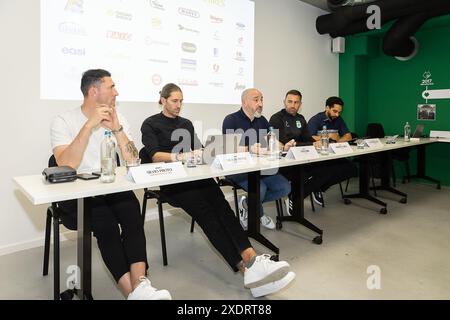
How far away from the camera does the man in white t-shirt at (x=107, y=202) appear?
5.08 feet

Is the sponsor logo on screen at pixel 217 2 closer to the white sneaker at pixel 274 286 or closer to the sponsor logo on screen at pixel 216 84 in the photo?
the sponsor logo on screen at pixel 216 84

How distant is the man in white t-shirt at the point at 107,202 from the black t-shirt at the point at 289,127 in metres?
1.66

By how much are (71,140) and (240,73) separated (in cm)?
234

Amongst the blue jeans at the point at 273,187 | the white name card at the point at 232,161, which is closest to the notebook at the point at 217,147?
the white name card at the point at 232,161

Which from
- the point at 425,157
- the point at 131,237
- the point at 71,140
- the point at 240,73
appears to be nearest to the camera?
the point at 131,237

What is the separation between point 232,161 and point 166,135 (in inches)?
29.7

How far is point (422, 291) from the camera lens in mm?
1825

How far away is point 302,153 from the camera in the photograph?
239 centimetres

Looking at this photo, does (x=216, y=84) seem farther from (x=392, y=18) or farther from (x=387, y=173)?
(x=392, y=18)

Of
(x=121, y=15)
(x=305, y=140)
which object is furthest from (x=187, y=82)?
(x=305, y=140)

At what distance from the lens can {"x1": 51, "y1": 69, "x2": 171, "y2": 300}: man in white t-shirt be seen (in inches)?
61.0

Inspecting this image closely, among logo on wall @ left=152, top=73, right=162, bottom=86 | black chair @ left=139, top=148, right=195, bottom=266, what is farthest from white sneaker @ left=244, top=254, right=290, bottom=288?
logo on wall @ left=152, top=73, right=162, bottom=86

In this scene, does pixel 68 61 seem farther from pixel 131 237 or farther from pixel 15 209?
pixel 131 237
